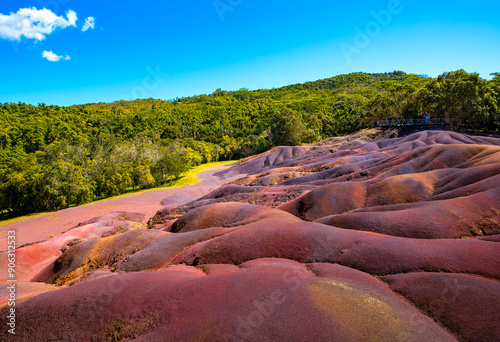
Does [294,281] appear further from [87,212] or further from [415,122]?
[415,122]

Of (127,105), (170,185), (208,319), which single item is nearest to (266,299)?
(208,319)

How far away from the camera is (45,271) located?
14938 millimetres

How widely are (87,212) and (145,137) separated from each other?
163ft

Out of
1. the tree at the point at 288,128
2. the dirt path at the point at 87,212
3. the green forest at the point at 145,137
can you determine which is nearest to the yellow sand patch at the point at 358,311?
the dirt path at the point at 87,212

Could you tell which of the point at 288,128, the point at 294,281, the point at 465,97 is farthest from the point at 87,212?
the point at 465,97

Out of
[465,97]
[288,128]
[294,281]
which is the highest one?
[465,97]

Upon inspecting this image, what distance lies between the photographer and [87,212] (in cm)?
3027

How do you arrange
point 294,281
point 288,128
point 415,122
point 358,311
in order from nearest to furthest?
point 358,311 < point 294,281 < point 415,122 < point 288,128

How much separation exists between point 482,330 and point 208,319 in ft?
20.9

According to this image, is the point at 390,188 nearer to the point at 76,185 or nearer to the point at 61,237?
the point at 61,237

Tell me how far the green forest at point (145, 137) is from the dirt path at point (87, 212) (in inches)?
181

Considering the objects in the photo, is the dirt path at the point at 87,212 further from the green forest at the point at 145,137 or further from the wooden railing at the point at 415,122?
the wooden railing at the point at 415,122

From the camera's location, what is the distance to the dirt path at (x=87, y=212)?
80.1 feet

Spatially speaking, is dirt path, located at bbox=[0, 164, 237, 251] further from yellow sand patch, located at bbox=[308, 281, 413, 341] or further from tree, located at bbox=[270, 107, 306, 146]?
tree, located at bbox=[270, 107, 306, 146]
